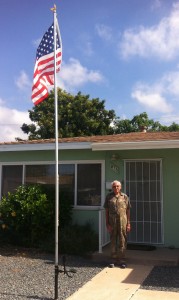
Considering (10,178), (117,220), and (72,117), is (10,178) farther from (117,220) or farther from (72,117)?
(72,117)

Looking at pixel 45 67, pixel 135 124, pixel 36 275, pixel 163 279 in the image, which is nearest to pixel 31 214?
pixel 36 275

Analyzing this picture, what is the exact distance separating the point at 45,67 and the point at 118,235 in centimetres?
340

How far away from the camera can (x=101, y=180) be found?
9.07 m

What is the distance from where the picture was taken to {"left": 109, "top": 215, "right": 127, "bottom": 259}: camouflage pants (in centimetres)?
674

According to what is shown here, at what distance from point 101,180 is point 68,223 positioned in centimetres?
138

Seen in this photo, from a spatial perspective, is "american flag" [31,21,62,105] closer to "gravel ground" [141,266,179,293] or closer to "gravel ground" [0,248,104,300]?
"gravel ground" [0,248,104,300]

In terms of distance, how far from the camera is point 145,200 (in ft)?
28.2

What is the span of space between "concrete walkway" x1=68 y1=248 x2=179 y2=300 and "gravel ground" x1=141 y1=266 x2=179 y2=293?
11 centimetres

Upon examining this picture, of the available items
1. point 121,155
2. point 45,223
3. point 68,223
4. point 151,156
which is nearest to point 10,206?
point 45,223

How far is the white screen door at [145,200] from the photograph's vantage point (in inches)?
332

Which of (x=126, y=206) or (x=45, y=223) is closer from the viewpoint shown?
(x=126, y=206)

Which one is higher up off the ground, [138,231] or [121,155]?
[121,155]

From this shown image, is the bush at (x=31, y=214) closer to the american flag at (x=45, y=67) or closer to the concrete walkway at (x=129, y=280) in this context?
the concrete walkway at (x=129, y=280)

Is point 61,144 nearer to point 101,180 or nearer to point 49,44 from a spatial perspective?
point 101,180
